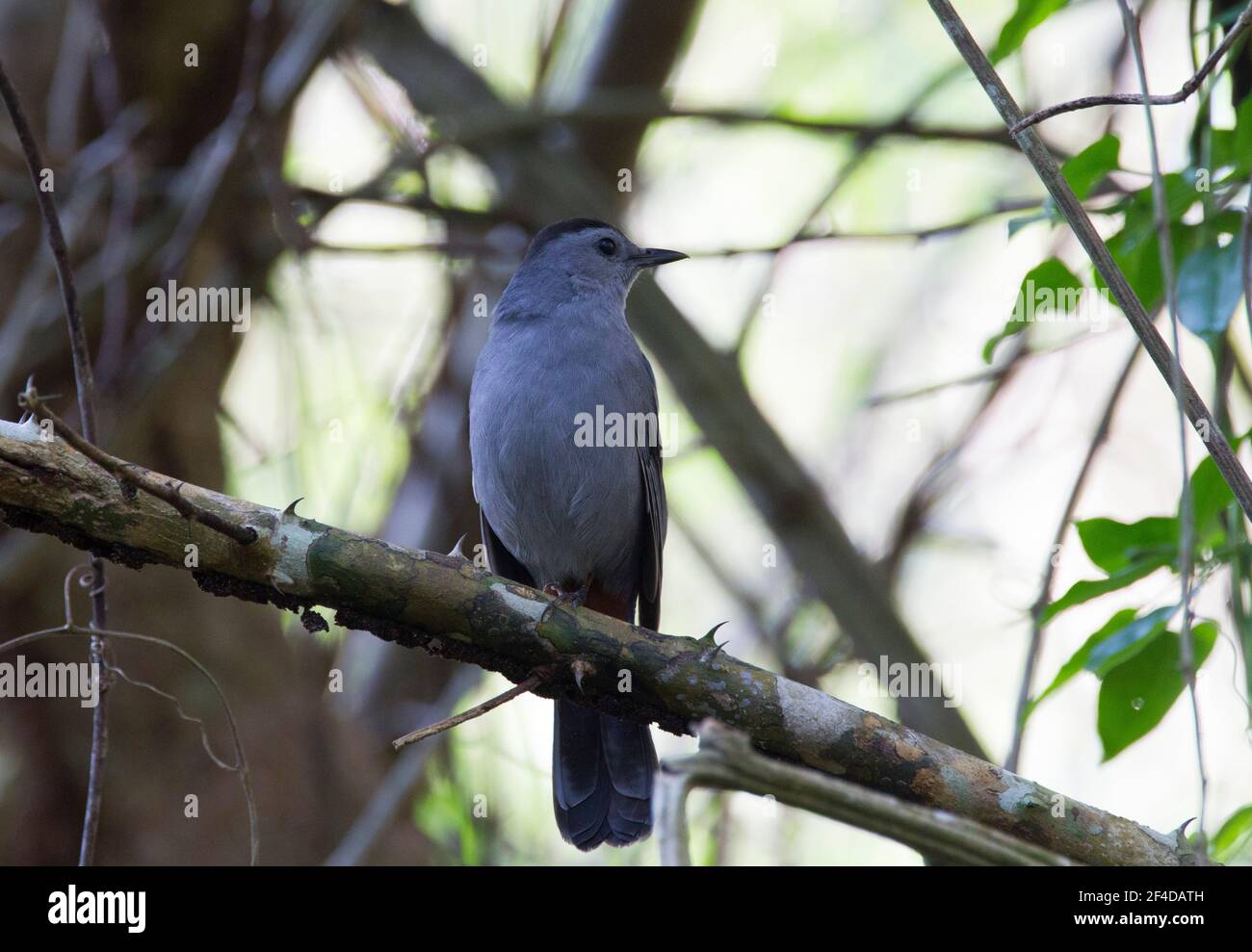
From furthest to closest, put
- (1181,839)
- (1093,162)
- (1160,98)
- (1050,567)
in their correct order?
(1050,567), (1093,162), (1181,839), (1160,98)

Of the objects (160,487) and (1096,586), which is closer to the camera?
(160,487)

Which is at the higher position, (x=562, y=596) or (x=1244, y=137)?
(x=1244, y=137)

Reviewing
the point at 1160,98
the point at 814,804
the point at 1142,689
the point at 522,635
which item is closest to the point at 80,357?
the point at 522,635

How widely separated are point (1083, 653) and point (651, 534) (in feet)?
7.25

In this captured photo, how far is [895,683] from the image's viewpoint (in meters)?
5.58

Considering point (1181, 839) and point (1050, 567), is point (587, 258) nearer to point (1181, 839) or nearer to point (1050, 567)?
point (1050, 567)

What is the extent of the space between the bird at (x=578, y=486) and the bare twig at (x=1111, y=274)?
224 cm

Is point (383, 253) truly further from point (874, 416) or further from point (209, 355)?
point (874, 416)

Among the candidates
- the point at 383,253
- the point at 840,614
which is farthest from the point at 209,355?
Answer: the point at 840,614

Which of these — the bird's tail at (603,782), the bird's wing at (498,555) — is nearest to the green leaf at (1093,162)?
the bird's tail at (603,782)

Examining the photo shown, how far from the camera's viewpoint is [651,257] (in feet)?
18.9

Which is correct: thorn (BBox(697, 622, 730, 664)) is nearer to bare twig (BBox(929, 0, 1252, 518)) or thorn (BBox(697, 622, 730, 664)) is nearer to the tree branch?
the tree branch

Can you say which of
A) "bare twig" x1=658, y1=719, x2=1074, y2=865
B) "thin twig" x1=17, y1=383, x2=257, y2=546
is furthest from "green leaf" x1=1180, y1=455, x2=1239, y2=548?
"thin twig" x1=17, y1=383, x2=257, y2=546
